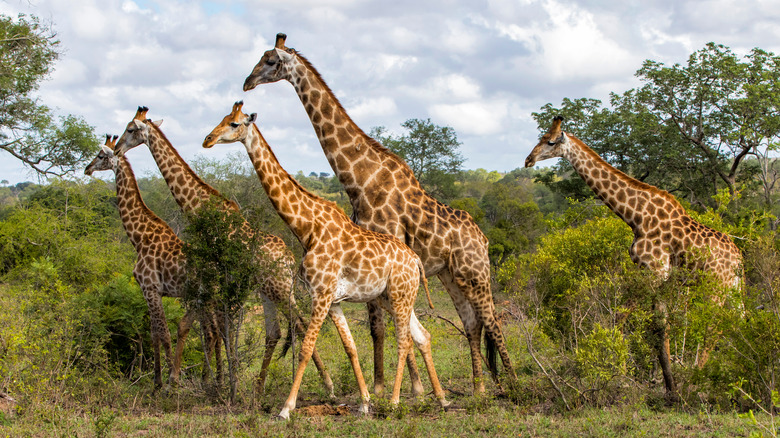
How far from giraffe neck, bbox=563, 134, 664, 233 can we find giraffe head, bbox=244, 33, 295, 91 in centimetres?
390

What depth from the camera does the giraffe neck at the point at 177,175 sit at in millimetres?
8805

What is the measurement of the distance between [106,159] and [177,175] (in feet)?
4.37

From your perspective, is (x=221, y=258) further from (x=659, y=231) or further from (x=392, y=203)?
(x=659, y=231)

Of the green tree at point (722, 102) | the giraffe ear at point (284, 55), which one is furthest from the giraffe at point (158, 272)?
the green tree at point (722, 102)

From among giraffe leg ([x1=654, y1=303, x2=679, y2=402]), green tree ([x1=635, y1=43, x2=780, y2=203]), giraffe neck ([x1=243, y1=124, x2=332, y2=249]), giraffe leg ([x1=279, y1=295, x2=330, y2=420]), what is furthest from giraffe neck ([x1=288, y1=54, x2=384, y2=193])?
green tree ([x1=635, y1=43, x2=780, y2=203])

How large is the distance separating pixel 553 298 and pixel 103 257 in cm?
1157

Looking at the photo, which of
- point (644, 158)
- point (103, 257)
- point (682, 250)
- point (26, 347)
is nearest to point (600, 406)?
point (682, 250)

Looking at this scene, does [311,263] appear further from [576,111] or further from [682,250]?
[576,111]

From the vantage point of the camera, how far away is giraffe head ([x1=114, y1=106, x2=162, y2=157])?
9.16m

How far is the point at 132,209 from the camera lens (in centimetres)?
941

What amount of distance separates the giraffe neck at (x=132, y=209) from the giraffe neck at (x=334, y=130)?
2.72 metres

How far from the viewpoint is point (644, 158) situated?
26.5 metres

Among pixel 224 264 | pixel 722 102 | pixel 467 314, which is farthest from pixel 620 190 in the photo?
pixel 722 102

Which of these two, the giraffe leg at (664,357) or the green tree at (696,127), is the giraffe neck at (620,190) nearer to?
the giraffe leg at (664,357)
